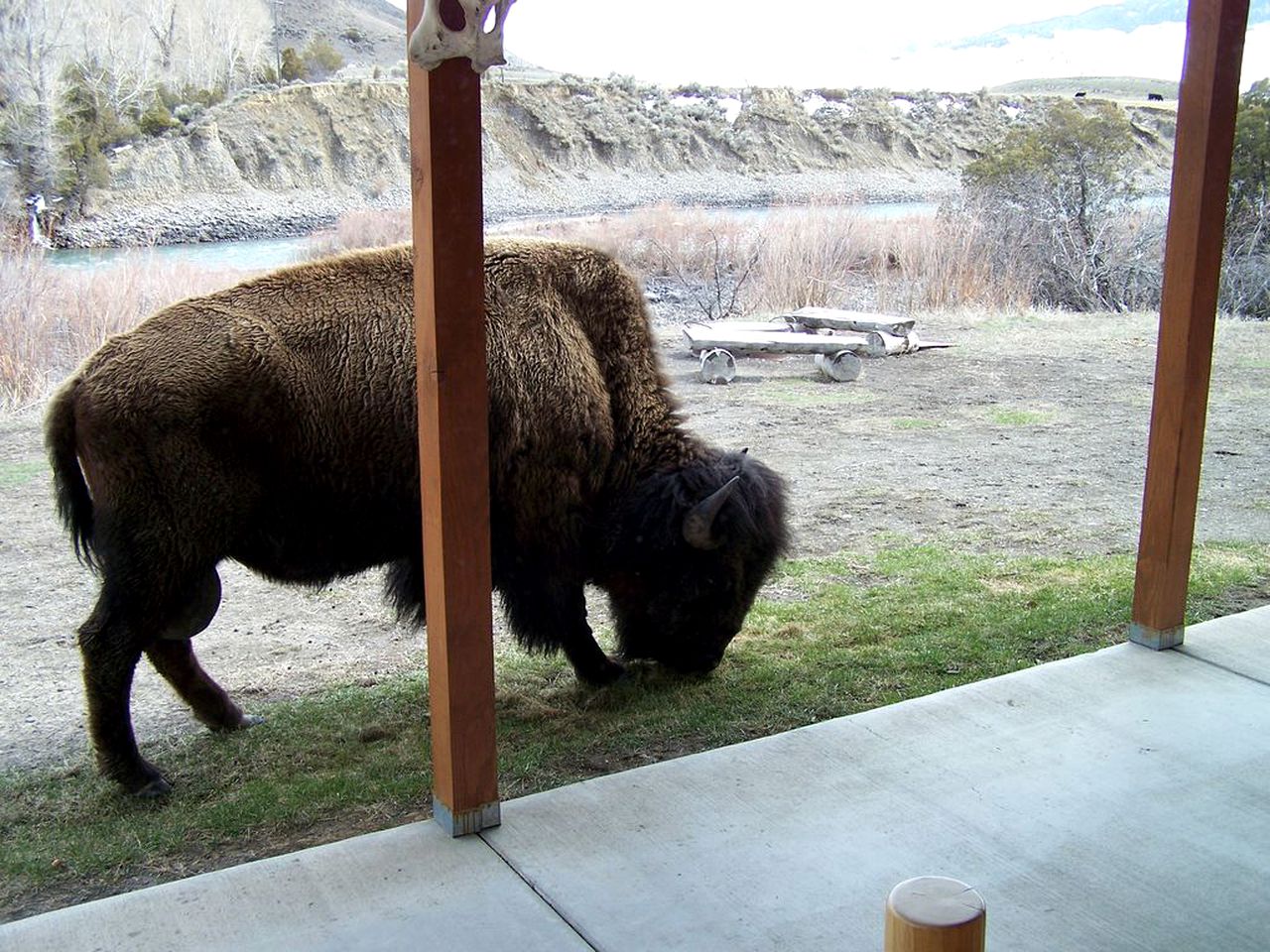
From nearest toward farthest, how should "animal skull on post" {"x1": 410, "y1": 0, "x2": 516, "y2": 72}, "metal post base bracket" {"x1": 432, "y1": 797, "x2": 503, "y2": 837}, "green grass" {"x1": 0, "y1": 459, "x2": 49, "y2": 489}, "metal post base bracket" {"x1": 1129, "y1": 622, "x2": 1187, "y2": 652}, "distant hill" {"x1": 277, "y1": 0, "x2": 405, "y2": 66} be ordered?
"animal skull on post" {"x1": 410, "y1": 0, "x2": 516, "y2": 72} < "metal post base bracket" {"x1": 432, "y1": 797, "x2": 503, "y2": 837} < "metal post base bracket" {"x1": 1129, "y1": 622, "x2": 1187, "y2": 652} < "green grass" {"x1": 0, "y1": 459, "x2": 49, "y2": 489} < "distant hill" {"x1": 277, "y1": 0, "x2": 405, "y2": 66}

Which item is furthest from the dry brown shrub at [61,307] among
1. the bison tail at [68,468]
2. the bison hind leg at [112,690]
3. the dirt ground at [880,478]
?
the bison hind leg at [112,690]

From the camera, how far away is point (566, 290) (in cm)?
464

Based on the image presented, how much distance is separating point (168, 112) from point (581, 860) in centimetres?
1487

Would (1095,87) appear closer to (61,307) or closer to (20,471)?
(61,307)

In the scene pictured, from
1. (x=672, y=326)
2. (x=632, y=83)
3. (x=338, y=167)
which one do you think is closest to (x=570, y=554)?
(x=672, y=326)

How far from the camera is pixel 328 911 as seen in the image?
110 inches

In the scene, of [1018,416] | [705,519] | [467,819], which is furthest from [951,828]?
[1018,416]

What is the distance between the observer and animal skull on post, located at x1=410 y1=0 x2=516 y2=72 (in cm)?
243

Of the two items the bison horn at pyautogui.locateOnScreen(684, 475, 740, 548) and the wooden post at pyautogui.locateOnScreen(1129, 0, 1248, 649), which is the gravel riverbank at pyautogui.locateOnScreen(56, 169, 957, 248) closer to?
the bison horn at pyautogui.locateOnScreen(684, 475, 740, 548)

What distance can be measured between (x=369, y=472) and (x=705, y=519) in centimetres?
130

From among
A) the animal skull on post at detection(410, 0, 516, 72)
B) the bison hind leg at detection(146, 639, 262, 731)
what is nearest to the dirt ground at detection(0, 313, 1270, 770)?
the bison hind leg at detection(146, 639, 262, 731)

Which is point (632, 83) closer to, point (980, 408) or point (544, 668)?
point (980, 408)

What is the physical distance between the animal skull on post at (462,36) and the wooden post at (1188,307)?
286 cm

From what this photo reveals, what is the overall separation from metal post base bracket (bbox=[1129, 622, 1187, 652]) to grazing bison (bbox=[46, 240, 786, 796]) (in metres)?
1.48
